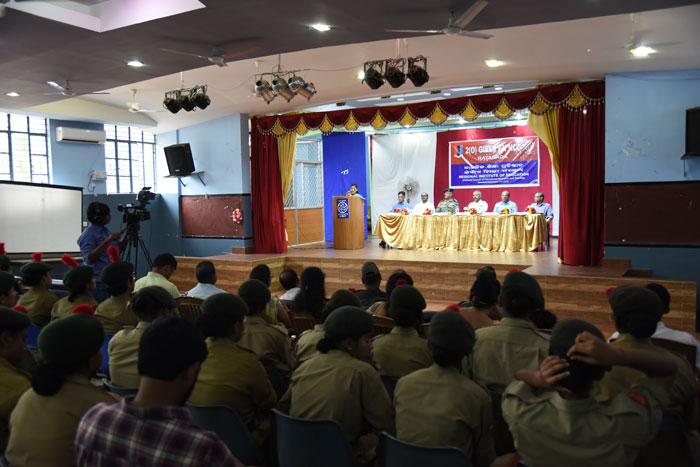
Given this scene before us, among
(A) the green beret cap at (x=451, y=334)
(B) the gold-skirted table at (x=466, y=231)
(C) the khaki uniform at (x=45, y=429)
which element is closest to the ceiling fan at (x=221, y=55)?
(A) the green beret cap at (x=451, y=334)

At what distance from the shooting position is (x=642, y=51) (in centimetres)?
577

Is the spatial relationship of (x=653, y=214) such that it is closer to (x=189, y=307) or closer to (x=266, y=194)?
(x=189, y=307)

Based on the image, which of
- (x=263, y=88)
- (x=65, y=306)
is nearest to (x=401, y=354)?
(x=65, y=306)

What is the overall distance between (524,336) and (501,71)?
5283 mm

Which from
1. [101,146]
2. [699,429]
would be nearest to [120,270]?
[699,429]

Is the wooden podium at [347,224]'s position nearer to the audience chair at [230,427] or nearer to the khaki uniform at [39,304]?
the khaki uniform at [39,304]

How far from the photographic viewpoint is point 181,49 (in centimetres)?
502

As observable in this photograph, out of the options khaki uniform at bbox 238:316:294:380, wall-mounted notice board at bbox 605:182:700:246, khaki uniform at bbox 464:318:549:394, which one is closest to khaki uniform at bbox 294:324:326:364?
khaki uniform at bbox 238:316:294:380

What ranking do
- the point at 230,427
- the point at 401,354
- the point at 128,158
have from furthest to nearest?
the point at 128,158 → the point at 401,354 → the point at 230,427

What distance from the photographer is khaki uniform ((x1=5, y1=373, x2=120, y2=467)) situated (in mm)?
1583

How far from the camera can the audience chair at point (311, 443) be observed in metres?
1.83

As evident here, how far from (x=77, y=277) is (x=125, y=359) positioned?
1.12m

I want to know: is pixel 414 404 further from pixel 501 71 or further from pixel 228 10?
pixel 501 71

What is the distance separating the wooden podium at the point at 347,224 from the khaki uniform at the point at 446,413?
26.5 ft
